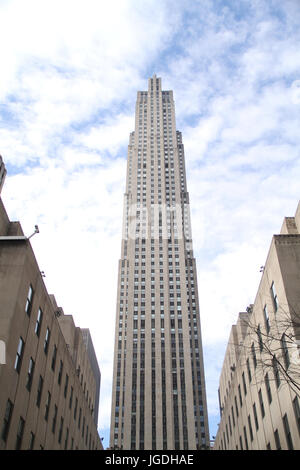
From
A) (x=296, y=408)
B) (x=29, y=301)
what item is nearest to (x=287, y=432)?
(x=296, y=408)

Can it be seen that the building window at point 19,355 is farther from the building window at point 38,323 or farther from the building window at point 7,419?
the building window at point 38,323

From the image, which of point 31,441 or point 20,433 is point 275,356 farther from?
point 31,441

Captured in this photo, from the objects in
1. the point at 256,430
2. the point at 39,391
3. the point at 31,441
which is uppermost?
the point at 39,391

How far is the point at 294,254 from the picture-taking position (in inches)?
1237

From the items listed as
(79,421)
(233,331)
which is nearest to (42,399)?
(79,421)

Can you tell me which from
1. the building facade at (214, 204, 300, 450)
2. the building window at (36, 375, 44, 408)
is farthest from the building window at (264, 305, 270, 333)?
the building window at (36, 375, 44, 408)

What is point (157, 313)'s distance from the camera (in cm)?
11325

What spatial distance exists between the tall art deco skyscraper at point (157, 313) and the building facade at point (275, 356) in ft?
185

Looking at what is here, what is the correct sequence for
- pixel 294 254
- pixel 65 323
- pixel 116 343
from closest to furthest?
pixel 294 254, pixel 65 323, pixel 116 343

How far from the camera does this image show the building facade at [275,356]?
90.7ft

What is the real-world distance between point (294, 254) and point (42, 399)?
21351mm

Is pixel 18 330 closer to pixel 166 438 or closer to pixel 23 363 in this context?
pixel 23 363

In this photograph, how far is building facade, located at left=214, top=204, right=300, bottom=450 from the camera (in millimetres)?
27641

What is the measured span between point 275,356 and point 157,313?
8816 centimetres
